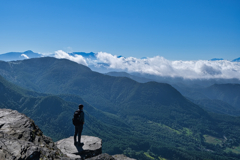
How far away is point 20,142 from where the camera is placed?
15688 mm

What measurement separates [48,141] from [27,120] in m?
4.60

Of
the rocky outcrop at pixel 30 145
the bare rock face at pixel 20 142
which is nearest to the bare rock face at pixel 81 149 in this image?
the rocky outcrop at pixel 30 145

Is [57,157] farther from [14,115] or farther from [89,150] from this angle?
[14,115]

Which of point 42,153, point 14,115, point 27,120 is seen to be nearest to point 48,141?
point 27,120

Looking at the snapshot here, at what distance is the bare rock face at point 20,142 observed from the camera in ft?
46.0

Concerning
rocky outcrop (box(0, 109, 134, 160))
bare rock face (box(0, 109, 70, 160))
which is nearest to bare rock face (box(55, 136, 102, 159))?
rocky outcrop (box(0, 109, 134, 160))

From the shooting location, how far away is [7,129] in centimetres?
1916

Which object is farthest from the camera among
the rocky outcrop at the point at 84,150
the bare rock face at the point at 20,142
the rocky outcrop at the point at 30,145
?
the rocky outcrop at the point at 84,150

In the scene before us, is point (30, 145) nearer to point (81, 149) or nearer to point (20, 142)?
point (20, 142)

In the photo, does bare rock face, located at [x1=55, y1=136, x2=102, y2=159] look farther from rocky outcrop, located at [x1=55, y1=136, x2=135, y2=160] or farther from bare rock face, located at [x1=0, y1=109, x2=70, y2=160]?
bare rock face, located at [x1=0, y1=109, x2=70, y2=160]

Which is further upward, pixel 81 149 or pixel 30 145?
pixel 30 145

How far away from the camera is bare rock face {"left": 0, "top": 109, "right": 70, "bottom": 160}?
1403 centimetres

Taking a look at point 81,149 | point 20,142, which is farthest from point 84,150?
point 20,142

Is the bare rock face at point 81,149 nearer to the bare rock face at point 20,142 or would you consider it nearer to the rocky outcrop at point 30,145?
the rocky outcrop at point 30,145
